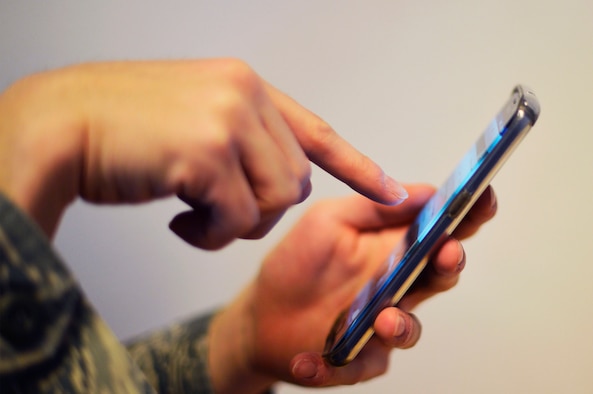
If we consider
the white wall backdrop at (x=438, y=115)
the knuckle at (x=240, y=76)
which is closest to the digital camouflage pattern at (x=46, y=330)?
the knuckle at (x=240, y=76)

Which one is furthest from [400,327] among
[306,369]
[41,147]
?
[41,147]

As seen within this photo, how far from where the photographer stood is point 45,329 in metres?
0.22

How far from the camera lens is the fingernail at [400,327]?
448 millimetres

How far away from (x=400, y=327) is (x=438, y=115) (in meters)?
0.34

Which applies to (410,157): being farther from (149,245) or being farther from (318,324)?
(149,245)

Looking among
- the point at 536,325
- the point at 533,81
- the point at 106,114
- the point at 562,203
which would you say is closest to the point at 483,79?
the point at 533,81

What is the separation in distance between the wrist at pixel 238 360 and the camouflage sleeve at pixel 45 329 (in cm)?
36

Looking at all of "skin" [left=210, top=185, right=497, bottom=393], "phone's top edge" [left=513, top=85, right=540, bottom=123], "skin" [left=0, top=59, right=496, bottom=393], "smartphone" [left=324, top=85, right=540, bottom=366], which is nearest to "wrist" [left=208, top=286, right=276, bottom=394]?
"skin" [left=210, top=185, right=497, bottom=393]

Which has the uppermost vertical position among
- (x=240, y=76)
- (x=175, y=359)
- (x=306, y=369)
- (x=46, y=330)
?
(x=240, y=76)

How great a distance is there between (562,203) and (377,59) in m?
0.30

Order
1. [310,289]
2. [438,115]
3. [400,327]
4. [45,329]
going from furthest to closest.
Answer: [438,115]
[310,289]
[400,327]
[45,329]

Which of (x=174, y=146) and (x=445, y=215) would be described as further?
(x=445, y=215)

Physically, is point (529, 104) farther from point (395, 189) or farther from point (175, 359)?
point (175, 359)

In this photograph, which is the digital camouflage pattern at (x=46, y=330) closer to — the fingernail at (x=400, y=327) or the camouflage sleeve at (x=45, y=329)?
the camouflage sleeve at (x=45, y=329)
